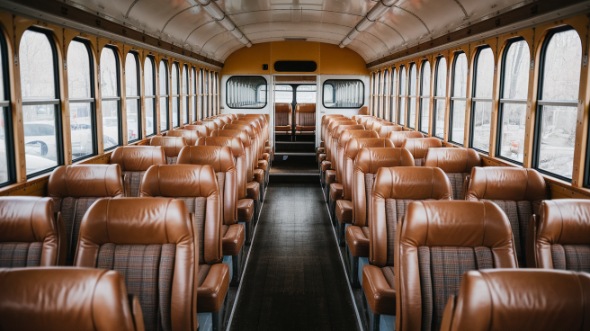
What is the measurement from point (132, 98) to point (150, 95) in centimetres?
109

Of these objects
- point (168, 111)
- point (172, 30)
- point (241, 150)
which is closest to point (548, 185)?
point (241, 150)

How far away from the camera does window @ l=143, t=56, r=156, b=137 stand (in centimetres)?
871

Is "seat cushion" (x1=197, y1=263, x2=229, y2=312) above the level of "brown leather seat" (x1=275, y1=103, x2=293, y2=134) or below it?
below

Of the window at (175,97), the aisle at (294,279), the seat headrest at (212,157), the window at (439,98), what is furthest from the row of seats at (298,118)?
the seat headrest at (212,157)

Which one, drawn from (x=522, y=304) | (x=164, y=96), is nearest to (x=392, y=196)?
(x=522, y=304)

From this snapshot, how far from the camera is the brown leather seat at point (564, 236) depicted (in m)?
2.85

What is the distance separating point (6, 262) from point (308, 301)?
2.77 m

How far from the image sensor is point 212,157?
5004 mm

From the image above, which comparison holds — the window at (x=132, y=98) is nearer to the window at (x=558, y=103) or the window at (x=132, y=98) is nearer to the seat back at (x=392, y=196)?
the seat back at (x=392, y=196)

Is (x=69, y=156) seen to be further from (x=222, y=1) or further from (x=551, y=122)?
(x=551, y=122)

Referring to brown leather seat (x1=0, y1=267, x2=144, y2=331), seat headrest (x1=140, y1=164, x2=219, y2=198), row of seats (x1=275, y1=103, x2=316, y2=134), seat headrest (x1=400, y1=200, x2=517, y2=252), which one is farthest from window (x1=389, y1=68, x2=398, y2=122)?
brown leather seat (x1=0, y1=267, x2=144, y2=331)

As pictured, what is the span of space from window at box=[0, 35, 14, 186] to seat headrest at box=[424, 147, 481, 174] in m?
4.10

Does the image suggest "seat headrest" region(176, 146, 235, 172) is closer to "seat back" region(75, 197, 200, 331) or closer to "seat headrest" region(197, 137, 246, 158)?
→ "seat headrest" region(197, 137, 246, 158)

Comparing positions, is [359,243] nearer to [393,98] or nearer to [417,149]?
[417,149]
